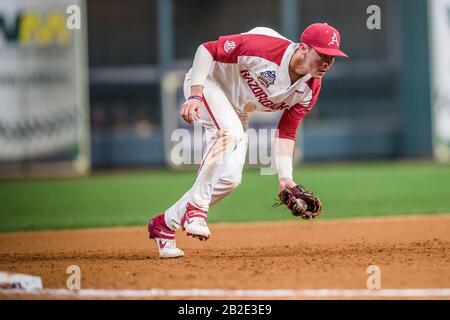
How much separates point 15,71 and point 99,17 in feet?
8.77

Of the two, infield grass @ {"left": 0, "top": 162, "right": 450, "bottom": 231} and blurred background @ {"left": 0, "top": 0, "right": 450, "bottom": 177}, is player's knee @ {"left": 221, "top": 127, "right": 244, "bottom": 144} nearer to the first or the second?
infield grass @ {"left": 0, "top": 162, "right": 450, "bottom": 231}

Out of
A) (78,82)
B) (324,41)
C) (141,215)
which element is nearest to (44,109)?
(78,82)

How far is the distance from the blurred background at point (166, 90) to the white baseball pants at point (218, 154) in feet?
21.8

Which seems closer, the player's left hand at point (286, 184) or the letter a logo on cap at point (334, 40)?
the letter a logo on cap at point (334, 40)

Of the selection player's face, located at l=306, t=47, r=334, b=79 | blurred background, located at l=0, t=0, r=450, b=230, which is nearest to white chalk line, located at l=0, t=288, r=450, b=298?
player's face, located at l=306, t=47, r=334, b=79

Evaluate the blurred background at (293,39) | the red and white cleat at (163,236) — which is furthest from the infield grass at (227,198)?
the red and white cleat at (163,236)

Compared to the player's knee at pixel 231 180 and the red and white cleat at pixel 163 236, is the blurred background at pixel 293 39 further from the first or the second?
the player's knee at pixel 231 180

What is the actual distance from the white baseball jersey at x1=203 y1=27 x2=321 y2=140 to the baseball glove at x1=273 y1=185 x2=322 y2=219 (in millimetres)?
414

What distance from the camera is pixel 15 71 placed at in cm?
1384

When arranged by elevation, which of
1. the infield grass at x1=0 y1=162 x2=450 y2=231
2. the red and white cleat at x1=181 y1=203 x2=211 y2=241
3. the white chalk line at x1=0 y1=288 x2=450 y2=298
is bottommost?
the infield grass at x1=0 y1=162 x2=450 y2=231

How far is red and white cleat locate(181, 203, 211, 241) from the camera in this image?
453 centimetres

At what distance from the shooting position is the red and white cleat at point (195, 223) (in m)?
4.53
